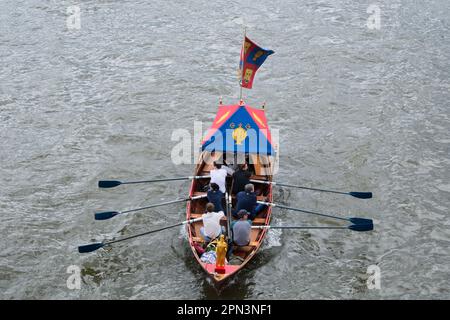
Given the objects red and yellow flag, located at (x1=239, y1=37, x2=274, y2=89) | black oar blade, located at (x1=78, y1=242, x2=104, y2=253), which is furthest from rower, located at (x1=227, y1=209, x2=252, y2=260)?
red and yellow flag, located at (x1=239, y1=37, x2=274, y2=89)

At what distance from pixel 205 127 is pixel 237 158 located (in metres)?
4.76

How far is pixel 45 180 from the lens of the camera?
19625 mm

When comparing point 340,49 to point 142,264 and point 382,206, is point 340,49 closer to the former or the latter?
point 382,206

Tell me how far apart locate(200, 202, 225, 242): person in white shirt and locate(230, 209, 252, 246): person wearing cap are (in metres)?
0.44

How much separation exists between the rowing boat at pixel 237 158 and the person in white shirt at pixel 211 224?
0.33 meters

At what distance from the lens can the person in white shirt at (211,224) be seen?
15180mm

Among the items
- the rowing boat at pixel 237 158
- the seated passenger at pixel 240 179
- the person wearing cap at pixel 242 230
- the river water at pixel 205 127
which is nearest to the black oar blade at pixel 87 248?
the river water at pixel 205 127

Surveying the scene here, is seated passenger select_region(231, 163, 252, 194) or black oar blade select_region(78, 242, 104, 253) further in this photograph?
seated passenger select_region(231, 163, 252, 194)

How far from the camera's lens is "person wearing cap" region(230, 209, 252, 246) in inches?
590

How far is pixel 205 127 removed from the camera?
2278 centimetres

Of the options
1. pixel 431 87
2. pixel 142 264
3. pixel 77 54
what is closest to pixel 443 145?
pixel 431 87

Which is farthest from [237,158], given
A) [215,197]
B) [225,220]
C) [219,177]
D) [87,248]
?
[87,248]

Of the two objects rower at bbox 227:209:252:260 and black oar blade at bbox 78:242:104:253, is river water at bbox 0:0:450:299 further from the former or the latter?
black oar blade at bbox 78:242:104:253
